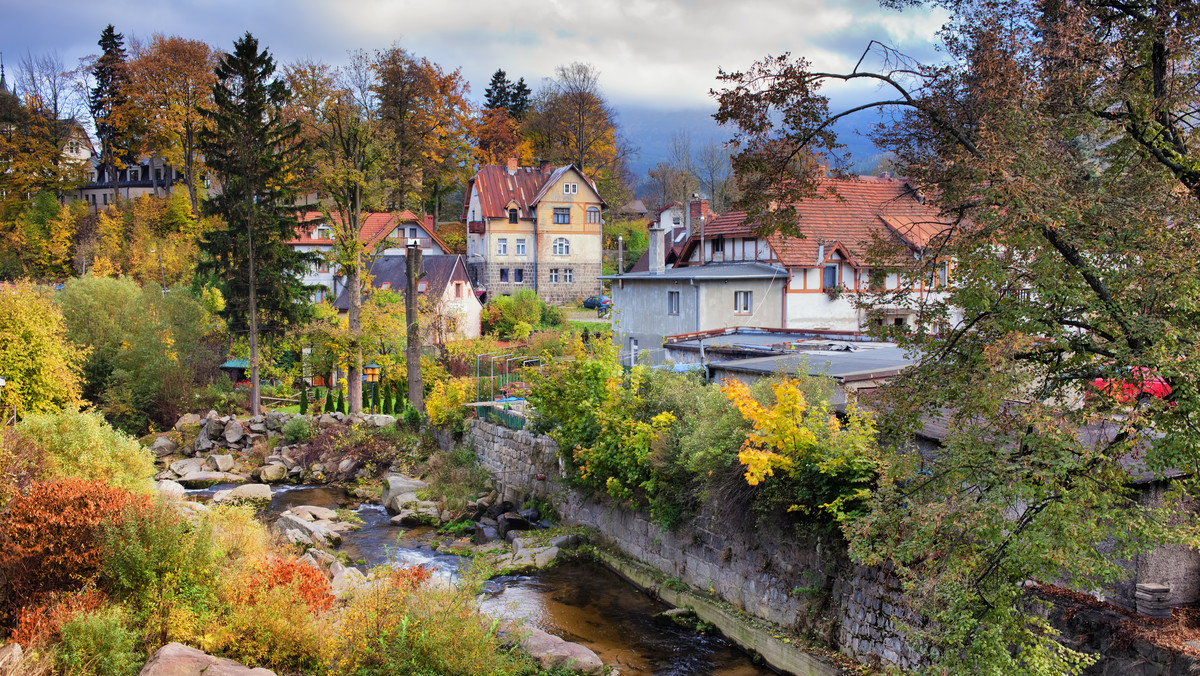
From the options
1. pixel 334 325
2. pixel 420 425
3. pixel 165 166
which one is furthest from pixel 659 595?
pixel 165 166

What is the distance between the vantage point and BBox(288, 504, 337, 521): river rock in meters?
20.8

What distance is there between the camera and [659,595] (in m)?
15.2

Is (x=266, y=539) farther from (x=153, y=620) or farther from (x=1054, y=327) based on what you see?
(x=1054, y=327)

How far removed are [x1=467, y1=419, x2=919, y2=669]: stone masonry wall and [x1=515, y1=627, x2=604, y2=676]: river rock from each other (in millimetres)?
3041

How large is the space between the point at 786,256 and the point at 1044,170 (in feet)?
73.9

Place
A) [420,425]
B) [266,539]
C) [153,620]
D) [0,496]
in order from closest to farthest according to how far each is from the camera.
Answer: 1. [153,620]
2. [0,496]
3. [266,539]
4. [420,425]

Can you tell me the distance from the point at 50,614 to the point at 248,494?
1416 cm

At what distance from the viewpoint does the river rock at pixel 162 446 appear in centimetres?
2770

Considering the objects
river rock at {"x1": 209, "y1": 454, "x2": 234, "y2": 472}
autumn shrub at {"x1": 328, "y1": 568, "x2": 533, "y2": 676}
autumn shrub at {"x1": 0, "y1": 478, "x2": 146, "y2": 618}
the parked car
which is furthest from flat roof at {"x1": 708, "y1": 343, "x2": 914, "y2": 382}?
the parked car

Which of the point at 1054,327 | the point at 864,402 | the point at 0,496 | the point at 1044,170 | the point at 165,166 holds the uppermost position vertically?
the point at 165,166

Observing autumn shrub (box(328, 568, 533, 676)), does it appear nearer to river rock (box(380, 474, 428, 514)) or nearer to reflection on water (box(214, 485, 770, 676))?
reflection on water (box(214, 485, 770, 676))

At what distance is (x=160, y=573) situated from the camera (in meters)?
9.77

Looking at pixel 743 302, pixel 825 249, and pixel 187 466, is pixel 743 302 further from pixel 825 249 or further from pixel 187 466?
pixel 187 466

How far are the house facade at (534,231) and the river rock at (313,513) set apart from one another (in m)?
30.6
